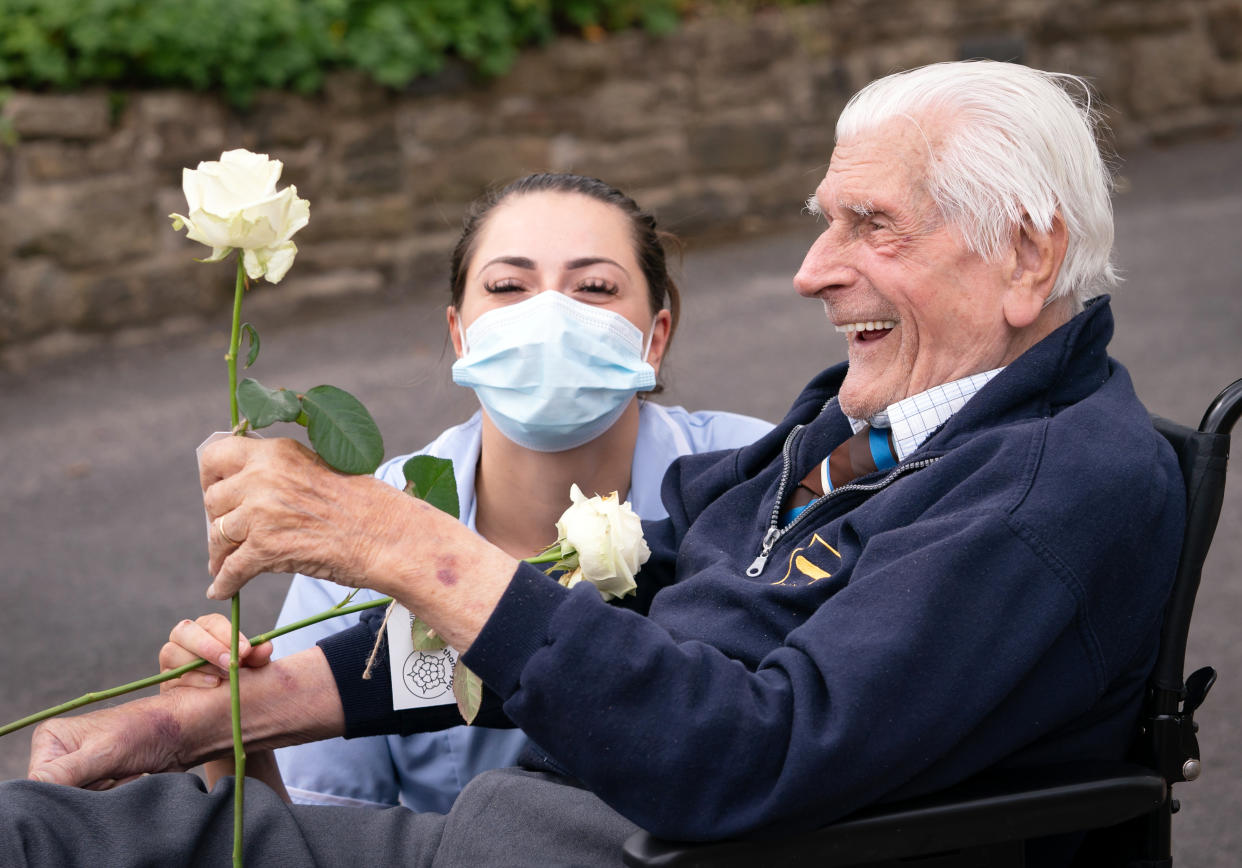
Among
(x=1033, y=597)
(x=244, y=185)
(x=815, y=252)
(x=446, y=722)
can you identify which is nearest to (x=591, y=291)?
(x=815, y=252)

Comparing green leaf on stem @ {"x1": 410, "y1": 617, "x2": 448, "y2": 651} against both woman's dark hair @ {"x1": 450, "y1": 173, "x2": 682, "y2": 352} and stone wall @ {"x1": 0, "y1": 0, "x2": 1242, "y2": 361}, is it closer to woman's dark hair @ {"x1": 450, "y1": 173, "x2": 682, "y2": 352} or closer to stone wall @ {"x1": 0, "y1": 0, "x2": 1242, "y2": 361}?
woman's dark hair @ {"x1": 450, "y1": 173, "x2": 682, "y2": 352}

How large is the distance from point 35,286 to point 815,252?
5.74m

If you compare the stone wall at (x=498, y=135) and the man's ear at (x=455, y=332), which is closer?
the man's ear at (x=455, y=332)

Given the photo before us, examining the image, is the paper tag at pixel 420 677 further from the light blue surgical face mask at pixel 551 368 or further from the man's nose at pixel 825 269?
the man's nose at pixel 825 269

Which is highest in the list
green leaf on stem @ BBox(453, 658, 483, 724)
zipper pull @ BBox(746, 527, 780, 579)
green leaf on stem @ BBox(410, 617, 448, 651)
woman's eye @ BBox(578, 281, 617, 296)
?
woman's eye @ BBox(578, 281, 617, 296)

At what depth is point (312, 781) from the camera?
104 inches

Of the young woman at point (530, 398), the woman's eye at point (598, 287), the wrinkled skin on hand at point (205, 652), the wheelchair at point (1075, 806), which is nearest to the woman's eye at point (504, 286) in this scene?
the young woman at point (530, 398)

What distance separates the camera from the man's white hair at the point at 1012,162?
2.06 meters

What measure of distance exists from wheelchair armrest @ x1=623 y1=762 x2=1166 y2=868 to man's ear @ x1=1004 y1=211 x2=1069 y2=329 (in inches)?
27.1

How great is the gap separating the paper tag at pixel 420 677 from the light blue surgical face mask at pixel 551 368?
1.74 ft

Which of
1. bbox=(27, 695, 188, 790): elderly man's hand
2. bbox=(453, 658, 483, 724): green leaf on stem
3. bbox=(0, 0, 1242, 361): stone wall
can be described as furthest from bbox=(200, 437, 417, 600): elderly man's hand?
bbox=(0, 0, 1242, 361): stone wall

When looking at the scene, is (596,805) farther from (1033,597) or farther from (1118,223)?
(1118,223)

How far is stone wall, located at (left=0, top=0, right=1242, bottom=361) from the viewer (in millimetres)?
7055

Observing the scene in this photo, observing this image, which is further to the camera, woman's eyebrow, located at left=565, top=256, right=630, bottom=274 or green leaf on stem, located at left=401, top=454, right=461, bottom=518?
woman's eyebrow, located at left=565, top=256, right=630, bottom=274
